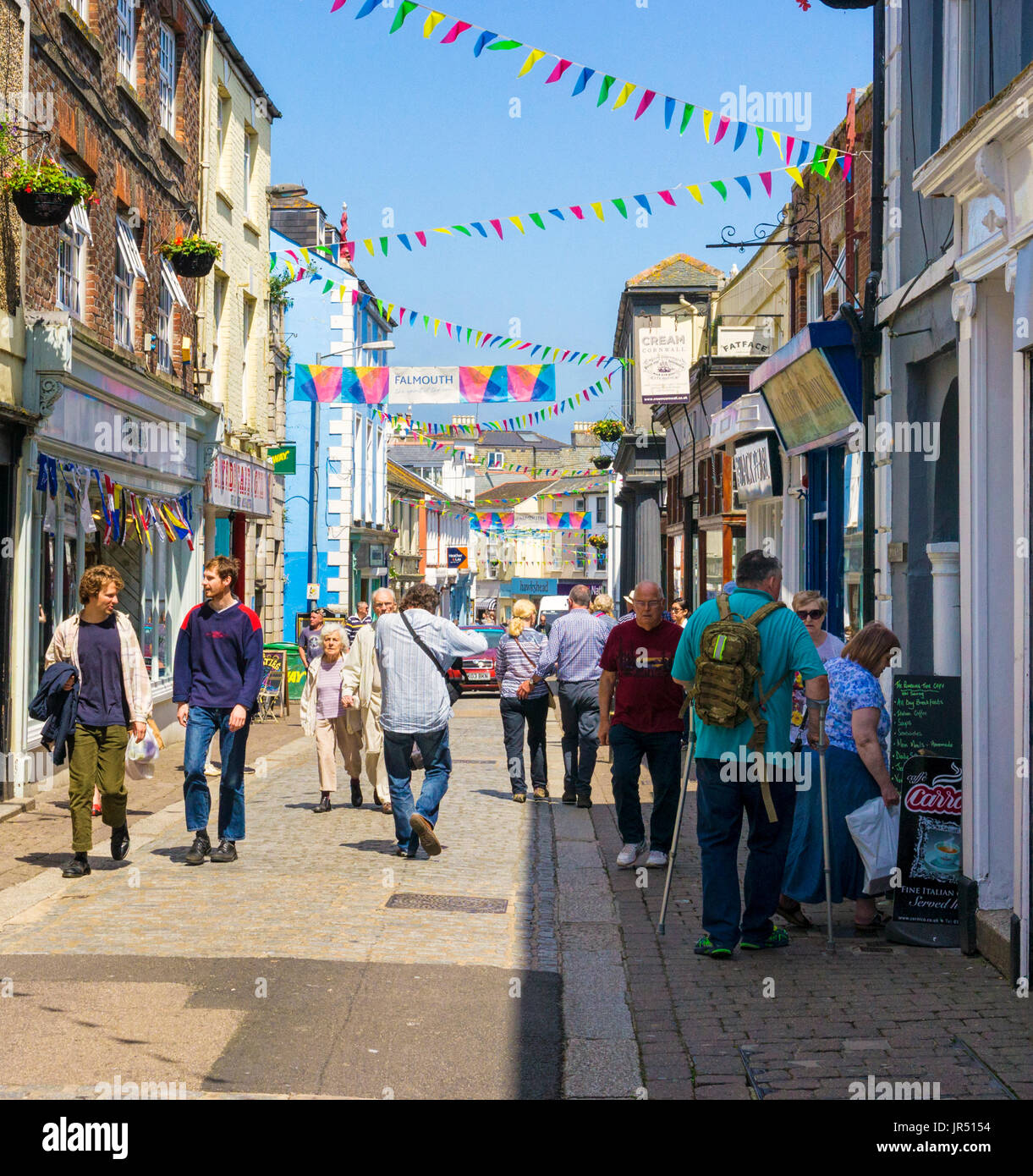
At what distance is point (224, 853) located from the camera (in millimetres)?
9000

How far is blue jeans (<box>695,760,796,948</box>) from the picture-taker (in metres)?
6.72

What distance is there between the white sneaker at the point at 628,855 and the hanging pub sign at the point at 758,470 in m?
9.44

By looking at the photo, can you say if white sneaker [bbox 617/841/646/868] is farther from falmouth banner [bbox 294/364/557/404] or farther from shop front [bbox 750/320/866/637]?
falmouth banner [bbox 294/364/557/404]

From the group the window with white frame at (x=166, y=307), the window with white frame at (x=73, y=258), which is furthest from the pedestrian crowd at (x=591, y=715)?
the window with white frame at (x=166, y=307)

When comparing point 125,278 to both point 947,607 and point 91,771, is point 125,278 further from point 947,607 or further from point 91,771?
point 947,607

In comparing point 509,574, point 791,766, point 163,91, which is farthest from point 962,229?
point 509,574

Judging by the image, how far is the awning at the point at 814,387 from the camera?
12.1 metres

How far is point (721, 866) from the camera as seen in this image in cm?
674

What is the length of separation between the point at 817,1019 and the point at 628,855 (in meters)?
3.51

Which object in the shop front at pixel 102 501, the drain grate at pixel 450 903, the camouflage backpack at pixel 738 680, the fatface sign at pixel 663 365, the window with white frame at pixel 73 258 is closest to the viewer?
the camouflage backpack at pixel 738 680

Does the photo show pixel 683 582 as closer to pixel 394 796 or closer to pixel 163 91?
pixel 163 91

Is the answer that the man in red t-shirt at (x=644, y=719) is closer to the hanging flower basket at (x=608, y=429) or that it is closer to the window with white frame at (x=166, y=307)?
the window with white frame at (x=166, y=307)
